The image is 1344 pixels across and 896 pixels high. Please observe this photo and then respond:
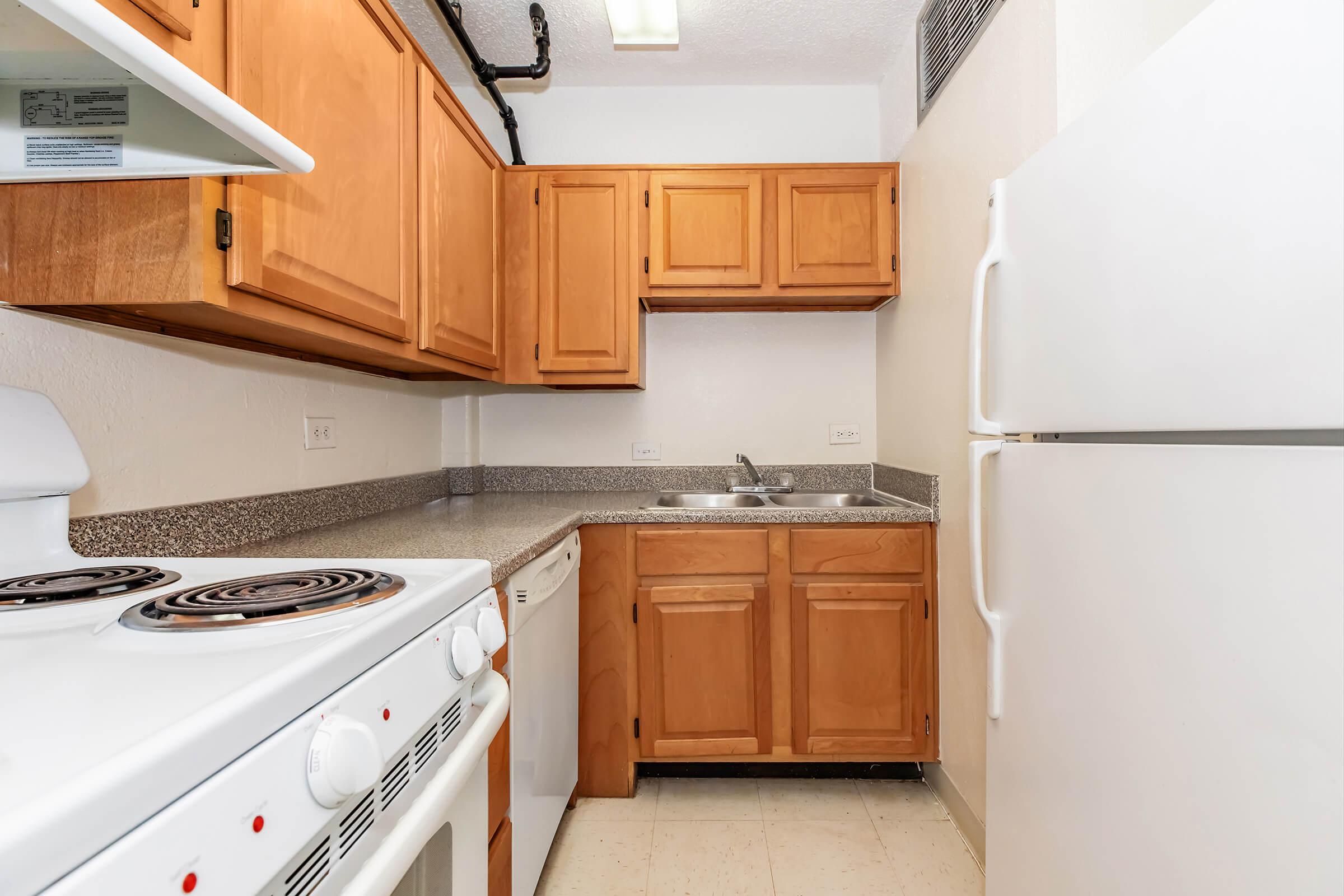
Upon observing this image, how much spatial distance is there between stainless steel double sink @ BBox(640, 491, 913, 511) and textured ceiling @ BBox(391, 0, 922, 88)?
1.62 meters

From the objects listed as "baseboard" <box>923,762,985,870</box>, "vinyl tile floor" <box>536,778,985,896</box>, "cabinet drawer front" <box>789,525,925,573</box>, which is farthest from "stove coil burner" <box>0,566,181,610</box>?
"baseboard" <box>923,762,985,870</box>

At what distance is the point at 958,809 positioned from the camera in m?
1.88

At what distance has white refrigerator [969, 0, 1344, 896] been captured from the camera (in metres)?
0.56

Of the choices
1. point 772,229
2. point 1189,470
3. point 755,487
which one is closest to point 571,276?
point 772,229

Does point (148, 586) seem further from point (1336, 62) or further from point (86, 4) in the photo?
point (1336, 62)

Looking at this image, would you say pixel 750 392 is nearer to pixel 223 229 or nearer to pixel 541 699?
pixel 541 699

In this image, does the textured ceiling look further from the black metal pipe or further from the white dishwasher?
the white dishwasher

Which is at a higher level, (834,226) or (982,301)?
(834,226)

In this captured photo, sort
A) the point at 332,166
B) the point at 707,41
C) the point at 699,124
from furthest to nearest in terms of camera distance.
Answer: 1. the point at 699,124
2. the point at 707,41
3. the point at 332,166

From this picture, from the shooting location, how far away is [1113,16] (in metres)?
1.29

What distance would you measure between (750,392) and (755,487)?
1.28 ft

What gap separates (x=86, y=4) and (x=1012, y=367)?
119 centimetres

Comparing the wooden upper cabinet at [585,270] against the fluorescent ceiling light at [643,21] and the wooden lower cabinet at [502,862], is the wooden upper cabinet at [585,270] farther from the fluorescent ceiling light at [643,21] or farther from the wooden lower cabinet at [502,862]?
the wooden lower cabinet at [502,862]

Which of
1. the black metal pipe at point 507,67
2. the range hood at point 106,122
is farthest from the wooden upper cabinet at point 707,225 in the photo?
the range hood at point 106,122
